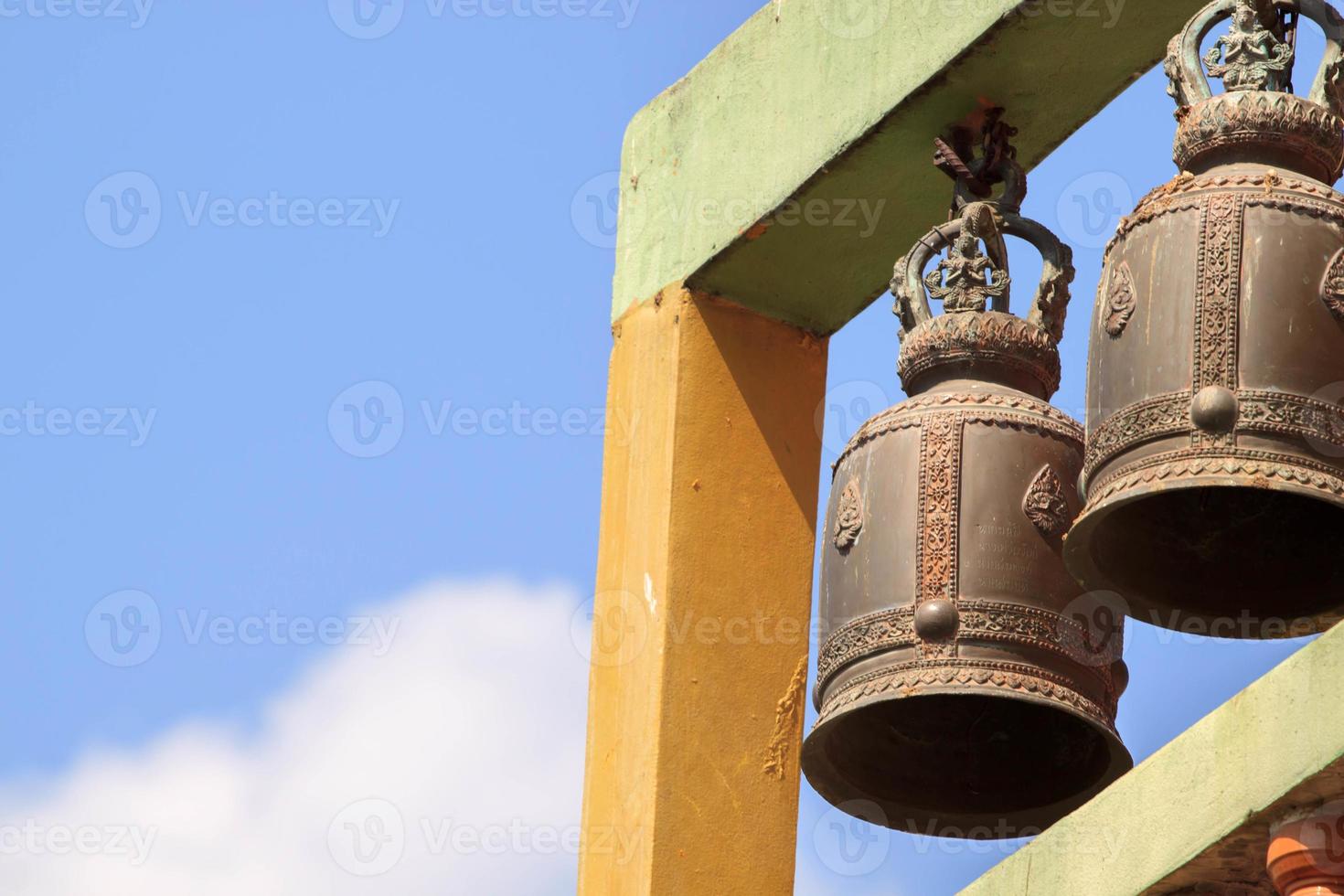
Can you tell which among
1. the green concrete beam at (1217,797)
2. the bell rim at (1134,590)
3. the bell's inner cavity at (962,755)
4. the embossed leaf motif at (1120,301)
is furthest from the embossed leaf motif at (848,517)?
the green concrete beam at (1217,797)

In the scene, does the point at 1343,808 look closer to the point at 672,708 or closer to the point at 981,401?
the point at 981,401

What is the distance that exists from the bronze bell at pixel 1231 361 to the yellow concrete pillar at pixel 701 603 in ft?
3.94

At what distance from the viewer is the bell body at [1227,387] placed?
19.5ft

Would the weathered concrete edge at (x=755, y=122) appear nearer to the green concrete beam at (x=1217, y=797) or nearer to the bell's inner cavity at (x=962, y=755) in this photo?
the bell's inner cavity at (x=962, y=755)

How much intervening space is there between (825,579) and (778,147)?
1093mm

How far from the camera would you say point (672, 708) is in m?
7.16

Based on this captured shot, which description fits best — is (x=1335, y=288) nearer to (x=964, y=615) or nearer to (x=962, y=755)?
(x=964, y=615)

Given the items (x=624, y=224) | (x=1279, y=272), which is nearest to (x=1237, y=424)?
(x=1279, y=272)

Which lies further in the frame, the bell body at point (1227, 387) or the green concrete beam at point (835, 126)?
the green concrete beam at point (835, 126)

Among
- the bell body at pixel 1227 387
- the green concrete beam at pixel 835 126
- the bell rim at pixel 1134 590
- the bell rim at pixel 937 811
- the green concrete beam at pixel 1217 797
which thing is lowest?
the green concrete beam at pixel 1217 797

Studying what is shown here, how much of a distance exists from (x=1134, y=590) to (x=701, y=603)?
125 centimetres

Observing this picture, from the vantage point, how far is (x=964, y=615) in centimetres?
648

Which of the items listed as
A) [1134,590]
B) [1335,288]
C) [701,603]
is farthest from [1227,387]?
[701,603]

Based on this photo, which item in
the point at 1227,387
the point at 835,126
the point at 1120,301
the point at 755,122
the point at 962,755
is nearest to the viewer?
the point at 1227,387
